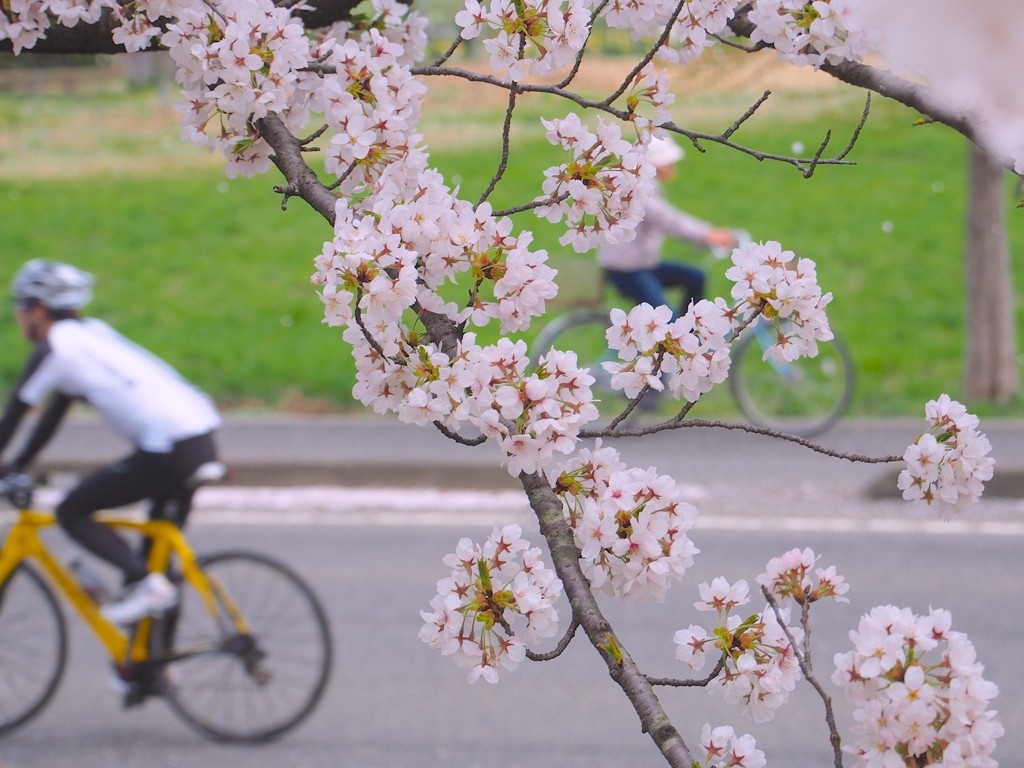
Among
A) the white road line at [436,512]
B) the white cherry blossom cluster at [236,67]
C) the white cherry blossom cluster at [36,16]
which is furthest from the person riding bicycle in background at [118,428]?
the white cherry blossom cluster at [236,67]

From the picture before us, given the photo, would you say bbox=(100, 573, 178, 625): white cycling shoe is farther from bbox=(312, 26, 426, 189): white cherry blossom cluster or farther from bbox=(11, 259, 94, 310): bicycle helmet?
bbox=(312, 26, 426, 189): white cherry blossom cluster

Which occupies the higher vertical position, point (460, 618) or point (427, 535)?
point (460, 618)

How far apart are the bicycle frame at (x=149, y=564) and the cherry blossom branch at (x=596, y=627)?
3.36 metres

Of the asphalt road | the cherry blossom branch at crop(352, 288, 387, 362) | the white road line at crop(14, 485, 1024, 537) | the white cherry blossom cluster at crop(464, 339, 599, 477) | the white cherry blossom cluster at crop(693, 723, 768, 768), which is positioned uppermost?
the cherry blossom branch at crop(352, 288, 387, 362)

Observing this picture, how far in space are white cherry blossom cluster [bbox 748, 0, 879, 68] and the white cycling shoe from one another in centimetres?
340

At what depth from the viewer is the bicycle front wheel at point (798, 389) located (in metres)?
8.20

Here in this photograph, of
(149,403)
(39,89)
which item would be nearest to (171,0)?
(149,403)

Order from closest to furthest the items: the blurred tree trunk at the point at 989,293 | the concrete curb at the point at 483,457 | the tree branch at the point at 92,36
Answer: the tree branch at the point at 92,36
the concrete curb at the point at 483,457
the blurred tree trunk at the point at 989,293

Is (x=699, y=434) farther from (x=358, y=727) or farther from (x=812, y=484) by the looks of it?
(x=358, y=727)

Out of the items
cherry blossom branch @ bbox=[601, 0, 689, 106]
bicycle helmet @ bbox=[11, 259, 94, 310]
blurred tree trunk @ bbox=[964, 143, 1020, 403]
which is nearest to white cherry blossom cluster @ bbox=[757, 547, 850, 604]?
cherry blossom branch @ bbox=[601, 0, 689, 106]

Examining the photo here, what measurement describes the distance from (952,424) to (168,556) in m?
3.62

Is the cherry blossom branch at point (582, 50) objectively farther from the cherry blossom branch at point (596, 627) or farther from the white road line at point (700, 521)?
the white road line at point (700, 521)

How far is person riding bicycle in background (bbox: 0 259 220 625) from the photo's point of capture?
453cm

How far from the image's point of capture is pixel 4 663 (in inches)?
195
